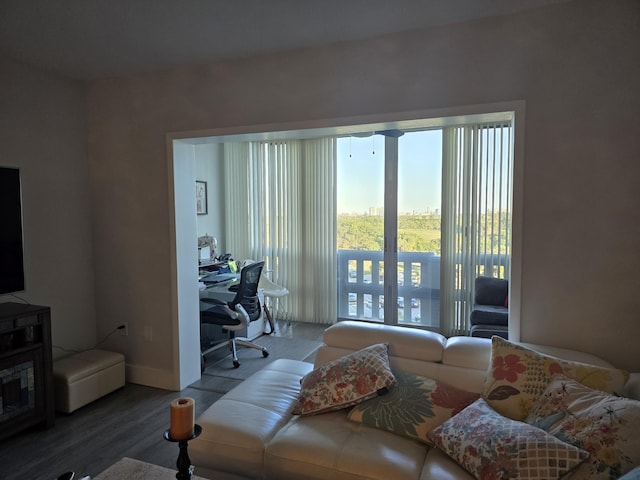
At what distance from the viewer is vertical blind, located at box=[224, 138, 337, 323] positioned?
5012 millimetres

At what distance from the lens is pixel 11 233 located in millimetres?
2799

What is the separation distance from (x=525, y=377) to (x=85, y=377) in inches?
117

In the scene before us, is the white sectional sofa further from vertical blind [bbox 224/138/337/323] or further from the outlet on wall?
vertical blind [bbox 224/138/337/323]

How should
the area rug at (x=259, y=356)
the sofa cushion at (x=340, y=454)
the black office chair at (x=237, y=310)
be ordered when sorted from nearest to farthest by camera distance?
the sofa cushion at (x=340, y=454), the area rug at (x=259, y=356), the black office chair at (x=237, y=310)

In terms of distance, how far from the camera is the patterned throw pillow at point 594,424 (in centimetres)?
132

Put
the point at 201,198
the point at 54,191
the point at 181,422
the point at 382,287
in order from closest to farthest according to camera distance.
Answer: the point at 181,422 → the point at 54,191 → the point at 382,287 → the point at 201,198

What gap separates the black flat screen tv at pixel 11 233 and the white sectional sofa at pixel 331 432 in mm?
1910

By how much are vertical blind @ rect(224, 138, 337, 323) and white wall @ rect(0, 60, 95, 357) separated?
2.22m

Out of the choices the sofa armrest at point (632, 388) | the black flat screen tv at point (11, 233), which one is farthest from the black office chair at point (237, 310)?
the sofa armrest at point (632, 388)

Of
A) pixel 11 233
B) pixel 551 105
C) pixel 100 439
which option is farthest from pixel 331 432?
pixel 11 233

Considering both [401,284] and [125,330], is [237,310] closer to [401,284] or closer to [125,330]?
[125,330]

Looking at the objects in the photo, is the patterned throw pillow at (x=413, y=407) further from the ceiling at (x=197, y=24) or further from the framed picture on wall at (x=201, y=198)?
the framed picture on wall at (x=201, y=198)

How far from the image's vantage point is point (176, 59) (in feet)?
9.46

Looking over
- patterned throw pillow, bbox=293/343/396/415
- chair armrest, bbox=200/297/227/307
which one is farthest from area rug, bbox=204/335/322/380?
patterned throw pillow, bbox=293/343/396/415
